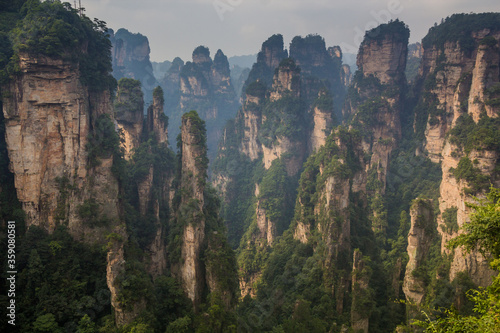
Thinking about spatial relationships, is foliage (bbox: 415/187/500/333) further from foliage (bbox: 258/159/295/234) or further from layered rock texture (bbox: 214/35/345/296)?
foliage (bbox: 258/159/295/234)

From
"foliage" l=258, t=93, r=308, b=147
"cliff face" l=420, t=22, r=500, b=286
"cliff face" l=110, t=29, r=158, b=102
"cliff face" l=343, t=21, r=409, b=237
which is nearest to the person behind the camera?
"cliff face" l=420, t=22, r=500, b=286

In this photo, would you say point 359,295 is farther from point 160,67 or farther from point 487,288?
point 160,67

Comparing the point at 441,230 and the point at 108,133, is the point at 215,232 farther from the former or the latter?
the point at 441,230

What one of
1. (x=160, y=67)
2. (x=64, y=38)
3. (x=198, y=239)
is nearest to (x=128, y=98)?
(x=64, y=38)

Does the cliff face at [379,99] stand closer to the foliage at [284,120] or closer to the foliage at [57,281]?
the foliage at [284,120]

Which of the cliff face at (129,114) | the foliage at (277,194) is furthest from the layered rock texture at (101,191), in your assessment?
the foliage at (277,194)

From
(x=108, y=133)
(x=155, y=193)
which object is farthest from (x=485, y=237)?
(x=155, y=193)

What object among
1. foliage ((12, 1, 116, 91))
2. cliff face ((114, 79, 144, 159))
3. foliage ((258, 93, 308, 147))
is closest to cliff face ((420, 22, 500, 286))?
foliage ((258, 93, 308, 147))
